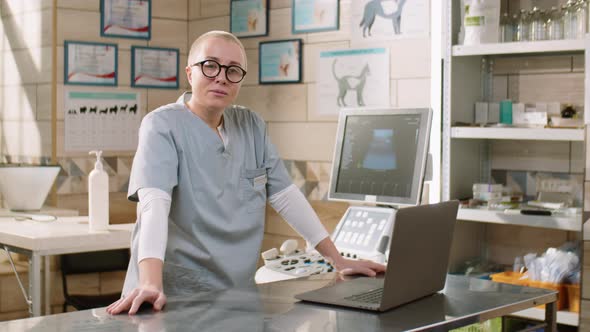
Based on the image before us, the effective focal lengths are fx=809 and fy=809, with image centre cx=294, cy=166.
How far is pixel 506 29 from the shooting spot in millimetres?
3182

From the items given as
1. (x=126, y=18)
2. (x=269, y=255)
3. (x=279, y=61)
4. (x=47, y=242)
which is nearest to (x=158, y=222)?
(x=269, y=255)

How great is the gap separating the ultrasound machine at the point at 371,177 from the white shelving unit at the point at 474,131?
319 millimetres

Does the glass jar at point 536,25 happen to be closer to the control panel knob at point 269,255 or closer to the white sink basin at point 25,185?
the control panel knob at point 269,255

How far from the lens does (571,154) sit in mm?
3260

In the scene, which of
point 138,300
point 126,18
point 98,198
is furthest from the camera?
point 126,18

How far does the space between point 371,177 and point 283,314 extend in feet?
4.40

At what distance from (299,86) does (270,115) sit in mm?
258

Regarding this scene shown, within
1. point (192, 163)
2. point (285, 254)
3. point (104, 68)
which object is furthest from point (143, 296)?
point (104, 68)

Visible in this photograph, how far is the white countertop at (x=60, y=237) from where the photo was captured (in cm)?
309

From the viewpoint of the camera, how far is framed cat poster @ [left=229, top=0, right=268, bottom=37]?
14.0 ft

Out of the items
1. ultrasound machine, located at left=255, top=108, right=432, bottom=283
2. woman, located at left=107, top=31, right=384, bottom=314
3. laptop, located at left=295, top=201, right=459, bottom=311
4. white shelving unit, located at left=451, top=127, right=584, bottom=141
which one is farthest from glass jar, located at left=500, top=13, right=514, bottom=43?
laptop, located at left=295, top=201, right=459, bottom=311

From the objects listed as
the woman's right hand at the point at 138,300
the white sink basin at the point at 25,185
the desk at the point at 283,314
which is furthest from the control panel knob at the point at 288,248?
the white sink basin at the point at 25,185

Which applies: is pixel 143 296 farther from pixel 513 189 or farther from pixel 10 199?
pixel 10 199

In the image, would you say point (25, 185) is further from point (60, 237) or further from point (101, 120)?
point (60, 237)
